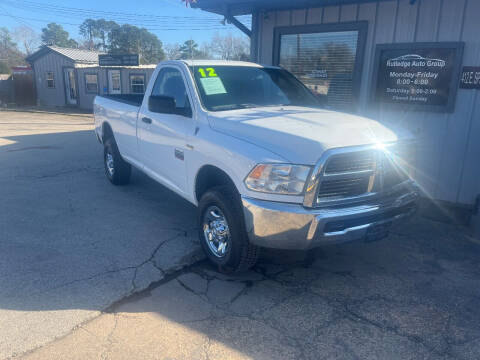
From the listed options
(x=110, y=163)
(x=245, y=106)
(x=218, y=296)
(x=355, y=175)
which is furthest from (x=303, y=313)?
(x=110, y=163)

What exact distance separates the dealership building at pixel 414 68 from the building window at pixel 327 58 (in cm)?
2

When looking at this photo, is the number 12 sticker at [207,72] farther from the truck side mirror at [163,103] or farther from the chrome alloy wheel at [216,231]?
the chrome alloy wheel at [216,231]

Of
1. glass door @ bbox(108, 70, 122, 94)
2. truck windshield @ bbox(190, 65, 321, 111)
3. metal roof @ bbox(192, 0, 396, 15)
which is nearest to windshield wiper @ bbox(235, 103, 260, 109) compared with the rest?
truck windshield @ bbox(190, 65, 321, 111)

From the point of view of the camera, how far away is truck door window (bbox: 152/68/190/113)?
15.1ft

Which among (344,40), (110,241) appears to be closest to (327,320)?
(110,241)

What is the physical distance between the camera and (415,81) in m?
6.10

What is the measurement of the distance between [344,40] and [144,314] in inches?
219

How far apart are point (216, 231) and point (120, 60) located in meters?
21.5

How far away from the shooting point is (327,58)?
707cm

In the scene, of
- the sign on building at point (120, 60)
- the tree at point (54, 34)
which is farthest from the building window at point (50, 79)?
the tree at point (54, 34)

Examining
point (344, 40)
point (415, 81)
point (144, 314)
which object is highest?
point (344, 40)

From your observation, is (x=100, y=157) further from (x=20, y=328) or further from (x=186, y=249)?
(x=20, y=328)

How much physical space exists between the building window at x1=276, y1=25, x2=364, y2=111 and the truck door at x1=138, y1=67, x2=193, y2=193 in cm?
281

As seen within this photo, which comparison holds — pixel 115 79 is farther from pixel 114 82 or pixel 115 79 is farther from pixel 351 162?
pixel 351 162
